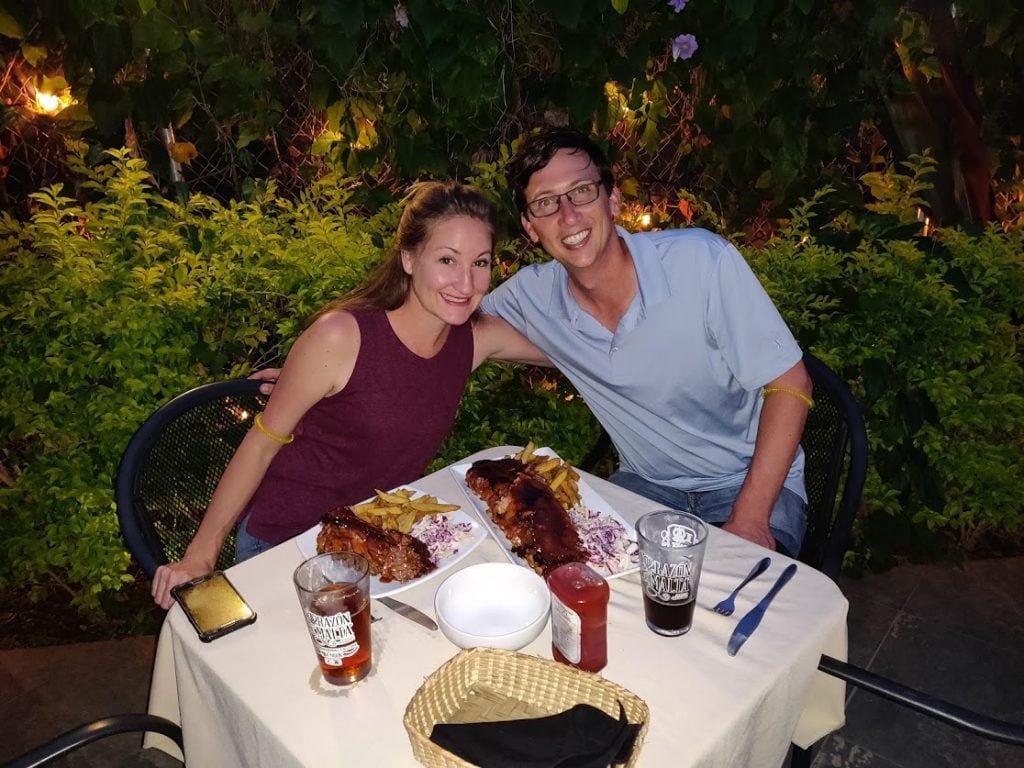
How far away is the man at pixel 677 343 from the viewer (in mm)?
2182

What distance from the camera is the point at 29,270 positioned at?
2492 mm

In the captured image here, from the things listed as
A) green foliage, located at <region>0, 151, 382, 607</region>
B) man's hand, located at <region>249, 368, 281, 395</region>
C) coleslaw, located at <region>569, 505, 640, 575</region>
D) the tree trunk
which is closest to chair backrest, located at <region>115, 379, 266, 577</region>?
man's hand, located at <region>249, 368, 281, 395</region>

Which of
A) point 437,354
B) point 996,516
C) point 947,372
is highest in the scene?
point 437,354

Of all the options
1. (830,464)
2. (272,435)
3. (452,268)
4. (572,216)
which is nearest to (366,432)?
(272,435)

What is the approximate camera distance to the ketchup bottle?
1.25m

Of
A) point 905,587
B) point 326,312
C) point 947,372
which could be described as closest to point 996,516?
point 905,587

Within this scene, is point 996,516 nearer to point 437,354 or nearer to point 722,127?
point 722,127

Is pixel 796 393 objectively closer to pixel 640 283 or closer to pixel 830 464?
pixel 830 464

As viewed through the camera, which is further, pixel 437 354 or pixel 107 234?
pixel 107 234

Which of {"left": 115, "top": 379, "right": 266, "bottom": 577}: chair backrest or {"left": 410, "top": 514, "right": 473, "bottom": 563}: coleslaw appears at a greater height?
{"left": 115, "top": 379, "right": 266, "bottom": 577}: chair backrest

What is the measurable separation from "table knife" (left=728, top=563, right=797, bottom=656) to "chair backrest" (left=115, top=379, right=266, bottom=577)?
1.41 m

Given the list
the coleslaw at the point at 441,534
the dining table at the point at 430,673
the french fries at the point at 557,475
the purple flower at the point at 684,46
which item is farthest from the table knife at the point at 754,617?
the purple flower at the point at 684,46

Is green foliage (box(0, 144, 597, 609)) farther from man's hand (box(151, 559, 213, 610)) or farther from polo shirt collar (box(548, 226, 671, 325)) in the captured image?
man's hand (box(151, 559, 213, 610))

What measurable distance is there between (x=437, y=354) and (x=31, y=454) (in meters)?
1.68
